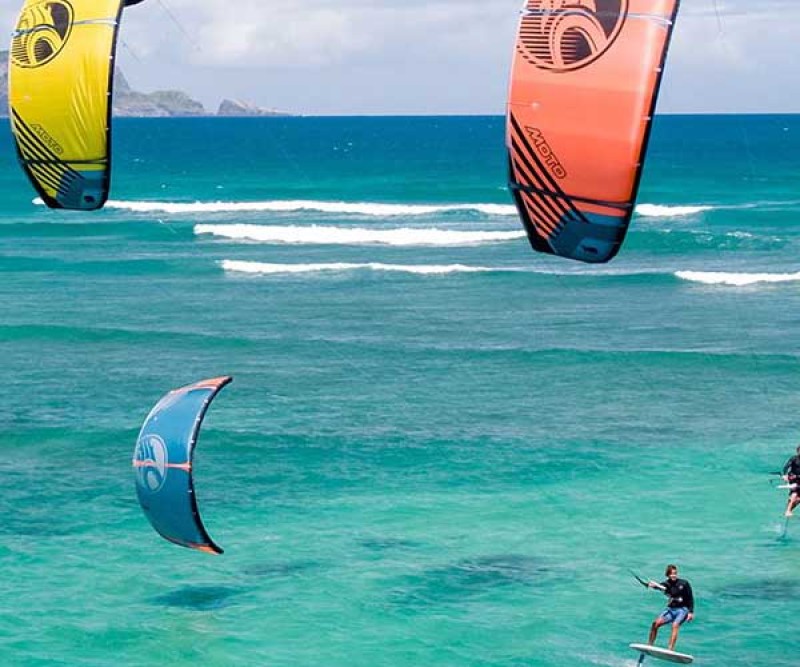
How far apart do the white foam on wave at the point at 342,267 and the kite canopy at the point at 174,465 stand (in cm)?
2839

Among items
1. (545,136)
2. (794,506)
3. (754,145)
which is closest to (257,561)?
(794,506)

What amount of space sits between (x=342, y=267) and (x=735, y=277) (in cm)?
1141

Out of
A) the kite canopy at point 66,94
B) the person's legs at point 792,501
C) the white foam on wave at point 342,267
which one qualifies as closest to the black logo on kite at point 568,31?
the kite canopy at point 66,94

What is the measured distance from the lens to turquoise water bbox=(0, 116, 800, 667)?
18.2 m

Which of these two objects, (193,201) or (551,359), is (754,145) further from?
(551,359)

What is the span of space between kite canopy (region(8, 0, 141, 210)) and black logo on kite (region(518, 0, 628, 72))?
4863mm

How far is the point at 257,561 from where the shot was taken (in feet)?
66.5

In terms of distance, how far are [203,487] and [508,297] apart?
18108 millimetres

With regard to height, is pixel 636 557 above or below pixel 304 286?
above

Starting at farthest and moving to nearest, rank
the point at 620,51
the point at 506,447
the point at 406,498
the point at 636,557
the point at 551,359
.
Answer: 1. the point at 551,359
2. the point at 506,447
3. the point at 406,498
4. the point at 636,557
5. the point at 620,51

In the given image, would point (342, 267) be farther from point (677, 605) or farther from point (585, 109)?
point (585, 109)

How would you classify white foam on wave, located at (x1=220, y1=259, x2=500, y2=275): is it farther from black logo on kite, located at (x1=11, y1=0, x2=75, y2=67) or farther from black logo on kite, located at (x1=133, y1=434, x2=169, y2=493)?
black logo on kite, located at (x1=11, y1=0, x2=75, y2=67)

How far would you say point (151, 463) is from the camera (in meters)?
17.3

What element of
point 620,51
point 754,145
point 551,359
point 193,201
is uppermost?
point 620,51
